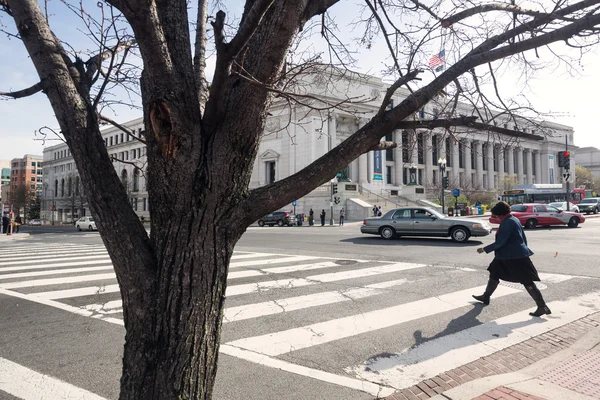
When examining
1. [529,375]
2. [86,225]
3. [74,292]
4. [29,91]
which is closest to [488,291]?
[529,375]

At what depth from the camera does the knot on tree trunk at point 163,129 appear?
210cm

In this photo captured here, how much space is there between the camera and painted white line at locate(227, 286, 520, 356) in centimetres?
488

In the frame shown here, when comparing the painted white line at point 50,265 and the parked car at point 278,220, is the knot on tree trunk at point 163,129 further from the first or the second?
the parked car at point 278,220

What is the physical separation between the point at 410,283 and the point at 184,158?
7.11 meters

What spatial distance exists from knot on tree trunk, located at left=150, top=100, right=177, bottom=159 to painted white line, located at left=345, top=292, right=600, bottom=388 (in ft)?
10.0

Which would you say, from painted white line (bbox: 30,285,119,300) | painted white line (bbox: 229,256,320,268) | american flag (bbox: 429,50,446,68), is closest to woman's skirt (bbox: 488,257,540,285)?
american flag (bbox: 429,50,446,68)

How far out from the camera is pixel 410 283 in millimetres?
8289

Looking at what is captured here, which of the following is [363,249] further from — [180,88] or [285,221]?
[285,221]

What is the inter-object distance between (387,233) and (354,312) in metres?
12.5

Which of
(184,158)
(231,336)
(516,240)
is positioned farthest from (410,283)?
(184,158)

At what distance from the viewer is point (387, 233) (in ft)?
60.1

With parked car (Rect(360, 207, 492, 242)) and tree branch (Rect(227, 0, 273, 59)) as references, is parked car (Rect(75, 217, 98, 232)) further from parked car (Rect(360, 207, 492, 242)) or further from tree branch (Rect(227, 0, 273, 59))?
tree branch (Rect(227, 0, 273, 59))

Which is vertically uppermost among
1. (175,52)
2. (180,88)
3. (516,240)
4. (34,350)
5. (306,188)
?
(175,52)

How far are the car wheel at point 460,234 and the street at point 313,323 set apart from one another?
5198 mm
